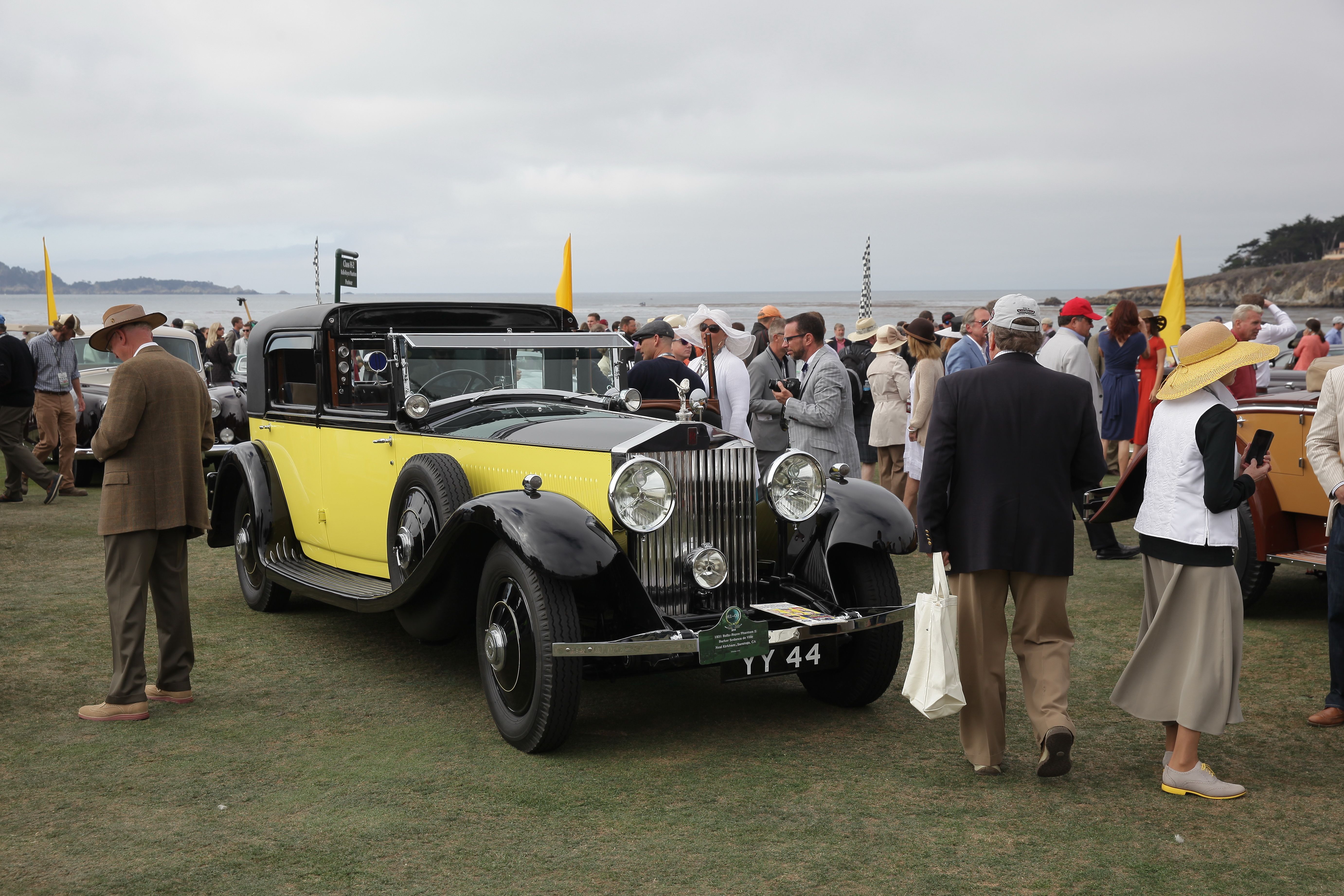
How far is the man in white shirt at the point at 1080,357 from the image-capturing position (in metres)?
8.25

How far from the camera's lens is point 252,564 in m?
6.82

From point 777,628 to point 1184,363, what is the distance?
186 cm

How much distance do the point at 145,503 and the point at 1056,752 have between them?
4.03 meters

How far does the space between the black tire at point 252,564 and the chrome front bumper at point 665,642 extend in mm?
3166

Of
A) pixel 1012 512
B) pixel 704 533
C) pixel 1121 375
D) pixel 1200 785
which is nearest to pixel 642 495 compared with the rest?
pixel 704 533

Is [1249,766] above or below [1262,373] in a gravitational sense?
below

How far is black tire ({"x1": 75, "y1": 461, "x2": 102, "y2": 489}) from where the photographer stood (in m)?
12.8

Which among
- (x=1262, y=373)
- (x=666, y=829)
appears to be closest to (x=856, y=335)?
(x=1262, y=373)

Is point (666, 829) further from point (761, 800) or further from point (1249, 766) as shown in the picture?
point (1249, 766)

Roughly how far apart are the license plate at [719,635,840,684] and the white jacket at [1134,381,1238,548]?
1.36m

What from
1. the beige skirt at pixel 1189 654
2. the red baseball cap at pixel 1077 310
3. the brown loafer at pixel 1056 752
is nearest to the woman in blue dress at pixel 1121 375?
the red baseball cap at pixel 1077 310

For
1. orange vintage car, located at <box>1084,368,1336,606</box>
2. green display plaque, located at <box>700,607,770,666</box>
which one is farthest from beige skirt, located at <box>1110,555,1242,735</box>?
orange vintage car, located at <box>1084,368,1336,606</box>

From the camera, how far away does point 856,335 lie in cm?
1131

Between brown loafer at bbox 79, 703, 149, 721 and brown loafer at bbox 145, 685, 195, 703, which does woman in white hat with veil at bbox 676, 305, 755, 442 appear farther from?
brown loafer at bbox 79, 703, 149, 721
